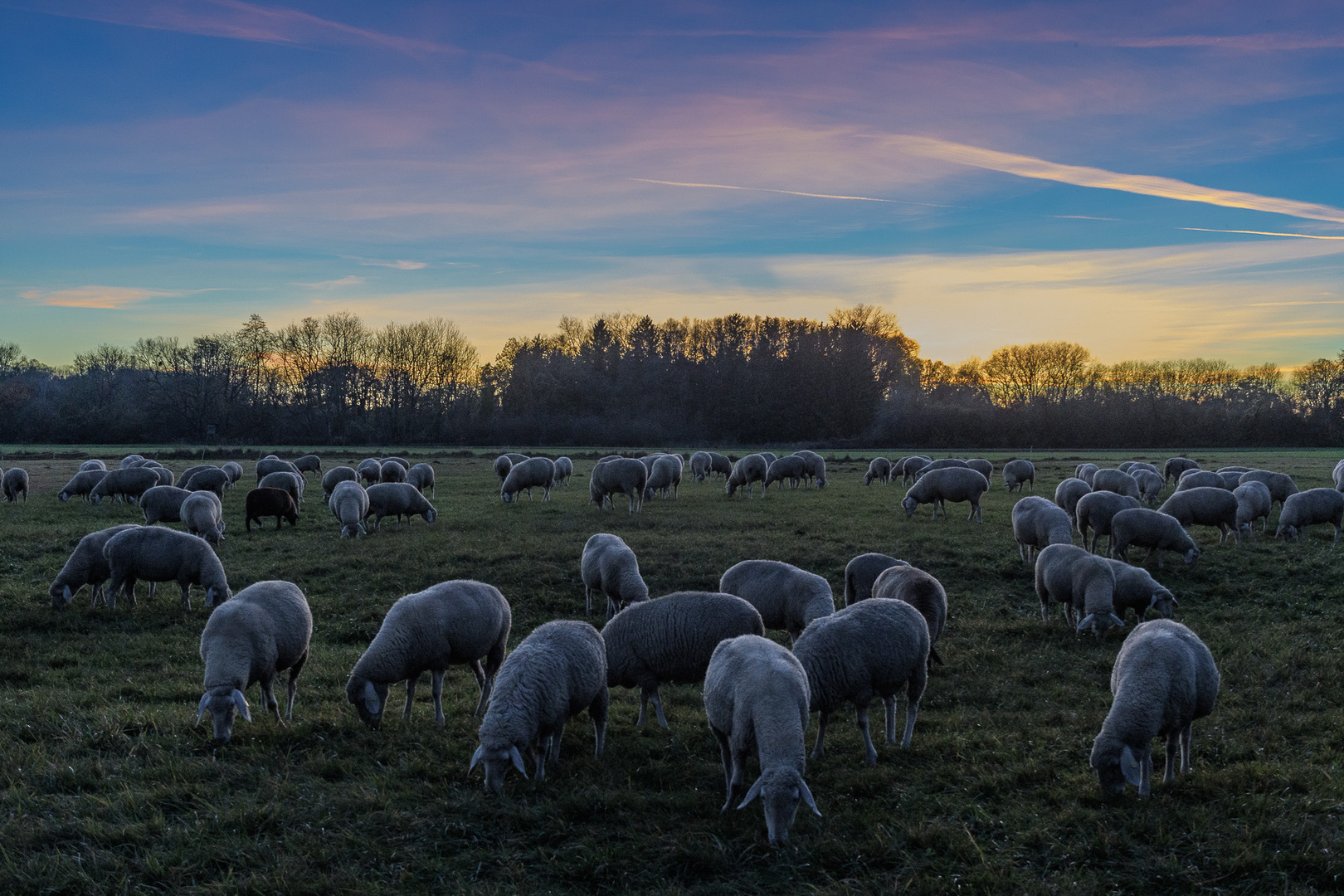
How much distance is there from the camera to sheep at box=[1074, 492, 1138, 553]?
17.2m

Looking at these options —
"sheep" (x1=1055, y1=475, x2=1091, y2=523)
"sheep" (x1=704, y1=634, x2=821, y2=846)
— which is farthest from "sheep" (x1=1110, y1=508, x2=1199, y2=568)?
"sheep" (x1=704, y1=634, x2=821, y2=846)

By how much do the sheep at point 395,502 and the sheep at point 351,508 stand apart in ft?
1.30

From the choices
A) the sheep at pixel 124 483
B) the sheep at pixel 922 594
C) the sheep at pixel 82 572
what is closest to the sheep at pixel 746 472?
the sheep at pixel 922 594

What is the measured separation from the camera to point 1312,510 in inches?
741

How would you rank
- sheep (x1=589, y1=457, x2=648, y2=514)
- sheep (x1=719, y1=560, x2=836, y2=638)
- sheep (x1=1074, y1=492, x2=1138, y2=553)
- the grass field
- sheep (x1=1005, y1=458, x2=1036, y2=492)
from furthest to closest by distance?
sheep (x1=1005, y1=458, x2=1036, y2=492) → sheep (x1=589, y1=457, x2=648, y2=514) → sheep (x1=1074, y1=492, x2=1138, y2=553) → sheep (x1=719, y1=560, x2=836, y2=638) → the grass field

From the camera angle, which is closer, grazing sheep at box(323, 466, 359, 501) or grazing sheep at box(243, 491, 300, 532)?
grazing sheep at box(243, 491, 300, 532)

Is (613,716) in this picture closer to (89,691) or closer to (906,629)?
(906,629)

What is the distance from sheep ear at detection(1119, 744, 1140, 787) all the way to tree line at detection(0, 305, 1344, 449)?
220ft

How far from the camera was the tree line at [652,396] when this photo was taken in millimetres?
73812

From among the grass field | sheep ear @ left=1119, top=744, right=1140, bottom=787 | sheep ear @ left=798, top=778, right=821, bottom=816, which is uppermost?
sheep ear @ left=798, top=778, right=821, bottom=816

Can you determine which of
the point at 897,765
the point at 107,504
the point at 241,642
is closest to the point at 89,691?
the point at 241,642

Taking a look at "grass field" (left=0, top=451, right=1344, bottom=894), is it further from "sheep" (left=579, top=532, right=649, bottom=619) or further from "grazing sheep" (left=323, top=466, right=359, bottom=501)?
"grazing sheep" (left=323, top=466, right=359, bottom=501)

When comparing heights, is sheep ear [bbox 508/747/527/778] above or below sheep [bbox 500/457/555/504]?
below

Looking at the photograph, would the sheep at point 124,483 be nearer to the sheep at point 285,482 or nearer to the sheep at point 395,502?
the sheep at point 285,482
